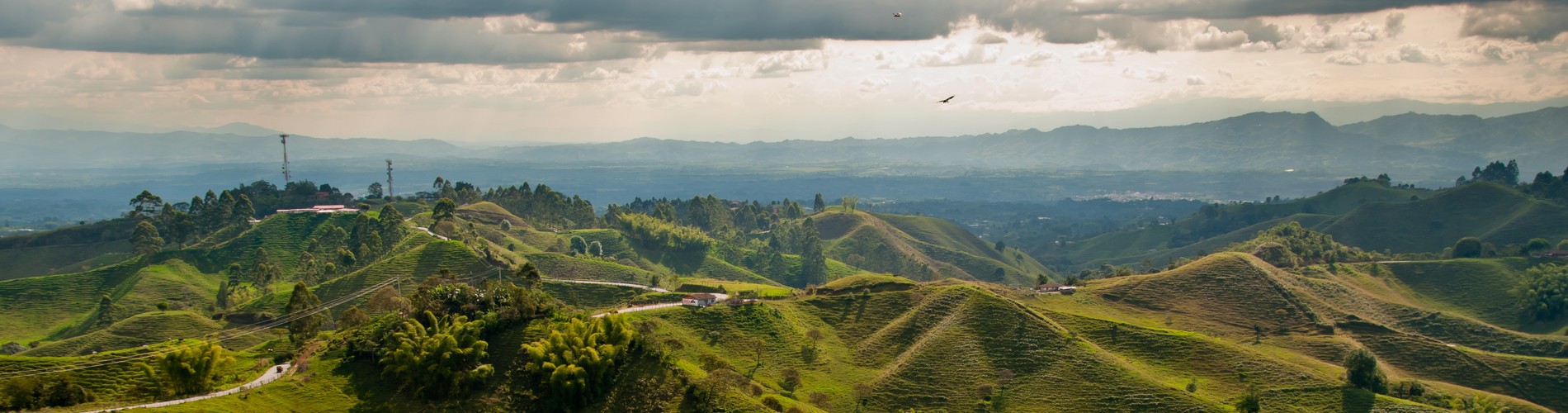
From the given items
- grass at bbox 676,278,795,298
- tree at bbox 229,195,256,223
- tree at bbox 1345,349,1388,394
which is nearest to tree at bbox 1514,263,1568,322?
tree at bbox 1345,349,1388,394

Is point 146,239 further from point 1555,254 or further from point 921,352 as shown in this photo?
point 1555,254

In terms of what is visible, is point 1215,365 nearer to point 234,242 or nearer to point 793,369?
point 793,369

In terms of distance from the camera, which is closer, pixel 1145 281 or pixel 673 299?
pixel 673 299

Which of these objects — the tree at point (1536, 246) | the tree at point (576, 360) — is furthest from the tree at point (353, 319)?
the tree at point (1536, 246)

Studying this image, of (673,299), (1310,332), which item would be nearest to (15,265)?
(673,299)

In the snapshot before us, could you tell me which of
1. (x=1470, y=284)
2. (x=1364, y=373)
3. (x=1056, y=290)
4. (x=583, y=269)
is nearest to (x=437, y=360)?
(x=583, y=269)

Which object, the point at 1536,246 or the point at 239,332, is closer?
the point at 239,332

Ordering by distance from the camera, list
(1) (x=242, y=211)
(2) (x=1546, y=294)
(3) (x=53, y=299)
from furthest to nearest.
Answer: (1) (x=242, y=211)
(2) (x=1546, y=294)
(3) (x=53, y=299)
